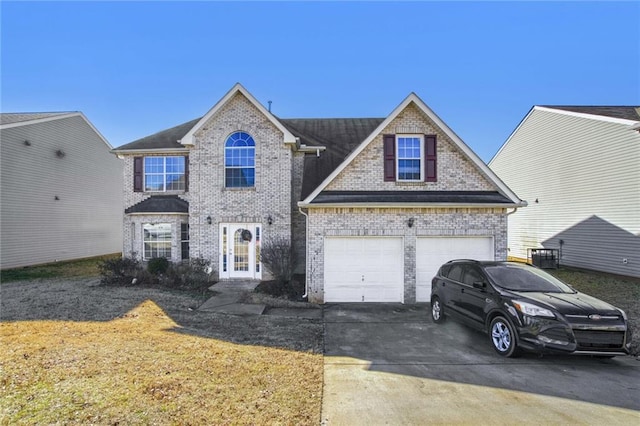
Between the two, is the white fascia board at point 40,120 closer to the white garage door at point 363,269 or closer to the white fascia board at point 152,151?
the white fascia board at point 152,151

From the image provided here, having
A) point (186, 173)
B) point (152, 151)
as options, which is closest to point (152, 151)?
point (152, 151)

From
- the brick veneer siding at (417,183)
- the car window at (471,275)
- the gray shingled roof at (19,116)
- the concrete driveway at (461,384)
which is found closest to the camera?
the concrete driveway at (461,384)

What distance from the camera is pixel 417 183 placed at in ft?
36.5

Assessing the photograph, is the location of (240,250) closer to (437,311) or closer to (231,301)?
(231,301)

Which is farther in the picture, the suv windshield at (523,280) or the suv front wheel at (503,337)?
the suv windshield at (523,280)

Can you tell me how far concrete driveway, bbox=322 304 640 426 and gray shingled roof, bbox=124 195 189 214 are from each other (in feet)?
33.0

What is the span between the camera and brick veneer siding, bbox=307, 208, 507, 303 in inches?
414

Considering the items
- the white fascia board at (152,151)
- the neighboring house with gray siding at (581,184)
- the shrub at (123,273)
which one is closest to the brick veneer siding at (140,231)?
the shrub at (123,273)

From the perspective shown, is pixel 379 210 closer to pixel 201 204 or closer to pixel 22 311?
pixel 201 204

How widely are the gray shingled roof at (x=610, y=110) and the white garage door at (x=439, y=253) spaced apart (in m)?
11.6

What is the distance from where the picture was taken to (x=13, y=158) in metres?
16.8

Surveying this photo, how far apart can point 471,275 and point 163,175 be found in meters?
13.8

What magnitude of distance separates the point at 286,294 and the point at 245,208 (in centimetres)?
428

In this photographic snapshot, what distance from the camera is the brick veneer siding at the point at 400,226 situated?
10.5 meters
